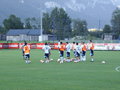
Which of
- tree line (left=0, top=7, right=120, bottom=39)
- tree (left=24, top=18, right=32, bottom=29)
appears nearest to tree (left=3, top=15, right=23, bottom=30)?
tree line (left=0, top=7, right=120, bottom=39)

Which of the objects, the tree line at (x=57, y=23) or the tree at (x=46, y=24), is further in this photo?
the tree at (x=46, y=24)

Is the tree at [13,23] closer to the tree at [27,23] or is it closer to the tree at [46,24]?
the tree at [46,24]

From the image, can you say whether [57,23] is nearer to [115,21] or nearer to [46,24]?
[46,24]

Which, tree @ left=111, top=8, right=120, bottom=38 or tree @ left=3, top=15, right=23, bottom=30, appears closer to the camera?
tree @ left=111, top=8, right=120, bottom=38

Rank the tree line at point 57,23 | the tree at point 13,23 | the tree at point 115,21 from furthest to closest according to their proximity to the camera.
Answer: the tree at point 13,23 → the tree line at point 57,23 → the tree at point 115,21

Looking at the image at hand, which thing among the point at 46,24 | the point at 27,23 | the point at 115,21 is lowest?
the point at 46,24

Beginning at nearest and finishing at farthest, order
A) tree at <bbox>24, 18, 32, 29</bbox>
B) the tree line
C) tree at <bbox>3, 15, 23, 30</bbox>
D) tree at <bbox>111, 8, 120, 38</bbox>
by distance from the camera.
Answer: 1. tree at <bbox>111, 8, 120, 38</bbox>
2. the tree line
3. tree at <bbox>3, 15, 23, 30</bbox>
4. tree at <bbox>24, 18, 32, 29</bbox>

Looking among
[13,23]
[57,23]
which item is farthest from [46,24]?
[13,23]

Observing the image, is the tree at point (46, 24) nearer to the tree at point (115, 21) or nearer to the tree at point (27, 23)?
the tree at point (27, 23)

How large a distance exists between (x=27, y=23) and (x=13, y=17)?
575 inches

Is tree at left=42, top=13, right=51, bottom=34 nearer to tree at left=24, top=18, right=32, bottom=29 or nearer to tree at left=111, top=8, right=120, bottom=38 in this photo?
tree at left=24, top=18, right=32, bottom=29

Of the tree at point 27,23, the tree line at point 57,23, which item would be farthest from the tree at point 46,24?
the tree at point 27,23

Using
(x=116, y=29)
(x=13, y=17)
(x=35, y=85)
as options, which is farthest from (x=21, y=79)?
(x=13, y=17)

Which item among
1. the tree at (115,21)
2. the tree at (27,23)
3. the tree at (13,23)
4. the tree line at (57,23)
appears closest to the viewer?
the tree at (115,21)
